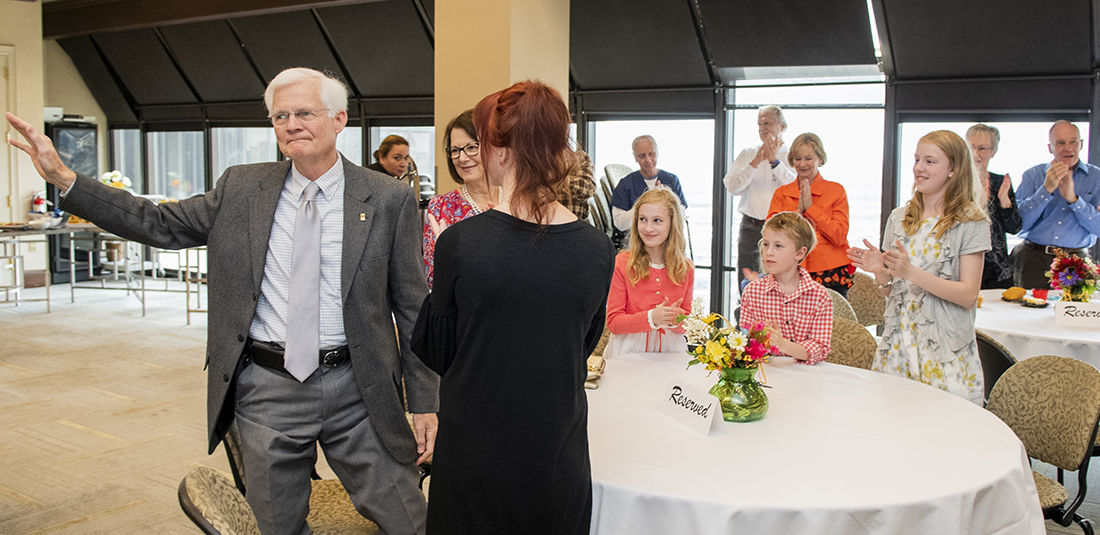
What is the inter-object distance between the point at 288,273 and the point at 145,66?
985 centimetres

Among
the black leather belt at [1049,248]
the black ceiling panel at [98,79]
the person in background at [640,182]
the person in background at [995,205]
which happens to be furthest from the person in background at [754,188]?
the black ceiling panel at [98,79]

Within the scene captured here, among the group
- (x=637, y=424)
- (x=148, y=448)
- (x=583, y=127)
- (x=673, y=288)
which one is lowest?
(x=148, y=448)

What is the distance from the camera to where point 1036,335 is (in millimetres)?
3572

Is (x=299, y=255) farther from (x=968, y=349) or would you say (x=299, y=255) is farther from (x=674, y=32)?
(x=674, y=32)

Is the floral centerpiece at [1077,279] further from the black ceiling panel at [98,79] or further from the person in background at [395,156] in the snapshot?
the black ceiling panel at [98,79]

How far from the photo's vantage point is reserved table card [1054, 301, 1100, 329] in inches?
147

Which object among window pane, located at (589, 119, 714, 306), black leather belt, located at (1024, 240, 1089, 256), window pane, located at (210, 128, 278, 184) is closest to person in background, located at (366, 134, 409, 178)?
window pane, located at (589, 119, 714, 306)

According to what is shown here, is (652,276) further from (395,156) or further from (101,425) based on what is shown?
(101,425)

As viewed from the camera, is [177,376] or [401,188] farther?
[177,376]

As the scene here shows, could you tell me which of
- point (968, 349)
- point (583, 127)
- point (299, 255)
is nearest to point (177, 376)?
point (583, 127)

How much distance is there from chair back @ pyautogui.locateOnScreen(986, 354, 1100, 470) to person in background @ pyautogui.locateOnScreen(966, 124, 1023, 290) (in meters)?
2.05

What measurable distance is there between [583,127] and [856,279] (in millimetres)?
3266

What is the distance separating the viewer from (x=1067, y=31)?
5.34m

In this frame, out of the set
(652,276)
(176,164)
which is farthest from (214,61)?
(652,276)
